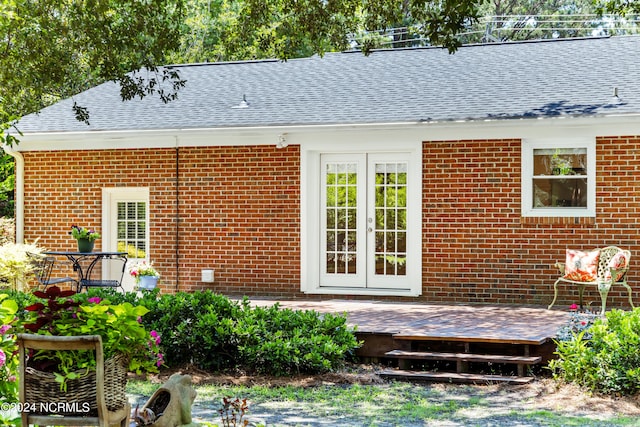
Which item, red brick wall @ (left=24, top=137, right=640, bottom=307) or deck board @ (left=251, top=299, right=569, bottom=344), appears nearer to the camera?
deck board @ (left=251, top=299, right=569, bottom=344)

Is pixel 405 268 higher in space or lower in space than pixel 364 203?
lower

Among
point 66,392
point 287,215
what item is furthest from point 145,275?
point 66,392

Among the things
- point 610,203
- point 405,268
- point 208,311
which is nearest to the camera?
point 208,311

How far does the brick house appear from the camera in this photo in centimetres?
1268

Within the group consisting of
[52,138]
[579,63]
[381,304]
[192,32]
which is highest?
[192,32]

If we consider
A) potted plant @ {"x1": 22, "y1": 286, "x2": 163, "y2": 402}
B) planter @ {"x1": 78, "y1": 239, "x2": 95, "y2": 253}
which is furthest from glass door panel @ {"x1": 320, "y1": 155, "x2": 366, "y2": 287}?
potted plant @ {"x1": 22, "y1": 286, "x2": 163, "y2": 402}

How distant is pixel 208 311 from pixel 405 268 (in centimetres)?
487

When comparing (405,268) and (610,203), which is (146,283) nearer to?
(405,268)

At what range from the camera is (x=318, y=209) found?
13969mm

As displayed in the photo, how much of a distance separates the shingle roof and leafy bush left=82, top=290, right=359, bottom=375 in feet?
15.5

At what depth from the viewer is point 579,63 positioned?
14.7m

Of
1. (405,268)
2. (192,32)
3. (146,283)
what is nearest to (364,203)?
(405,268)

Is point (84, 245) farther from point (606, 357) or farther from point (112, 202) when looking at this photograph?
point (606, 357)

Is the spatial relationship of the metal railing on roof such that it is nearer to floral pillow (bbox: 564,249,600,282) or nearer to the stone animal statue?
floral pillow (bbox: 564,249,600,282)
